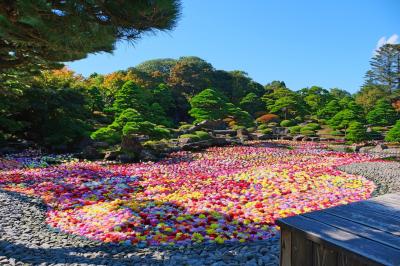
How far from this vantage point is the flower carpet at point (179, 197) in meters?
4.59

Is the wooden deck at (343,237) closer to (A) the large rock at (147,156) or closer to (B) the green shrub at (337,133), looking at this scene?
(A) the large rock at (147,156)

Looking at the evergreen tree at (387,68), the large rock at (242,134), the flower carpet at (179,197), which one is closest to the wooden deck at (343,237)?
the flower carpet at (179,197)

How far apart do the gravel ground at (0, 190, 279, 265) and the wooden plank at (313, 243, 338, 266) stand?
169 centimetres

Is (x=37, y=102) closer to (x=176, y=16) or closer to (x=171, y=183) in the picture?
(x=171, y=183)

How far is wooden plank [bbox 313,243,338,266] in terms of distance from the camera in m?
1.72

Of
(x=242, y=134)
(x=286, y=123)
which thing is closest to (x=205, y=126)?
(x=242, y=134)

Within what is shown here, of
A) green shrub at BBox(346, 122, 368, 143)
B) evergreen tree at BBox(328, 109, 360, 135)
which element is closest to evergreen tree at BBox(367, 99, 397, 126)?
evergreen tree at BBox(328, 109, 360, 135)

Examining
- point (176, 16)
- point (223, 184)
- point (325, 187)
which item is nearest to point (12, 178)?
point (223, 184)

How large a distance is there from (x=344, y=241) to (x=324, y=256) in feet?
0.51

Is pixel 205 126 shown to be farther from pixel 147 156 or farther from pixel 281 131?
pixel 147 156

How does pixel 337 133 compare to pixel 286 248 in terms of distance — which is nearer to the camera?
pixel 286 248

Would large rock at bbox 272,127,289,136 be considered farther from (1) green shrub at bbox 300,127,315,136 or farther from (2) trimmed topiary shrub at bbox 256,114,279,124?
(2) trimmed topiary shrub at bbox 256,114,279,124

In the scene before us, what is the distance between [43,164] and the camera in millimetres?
11133

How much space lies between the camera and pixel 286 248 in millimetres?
1984
